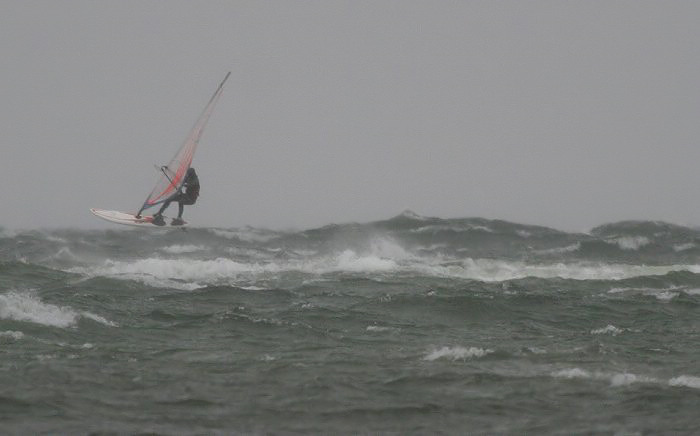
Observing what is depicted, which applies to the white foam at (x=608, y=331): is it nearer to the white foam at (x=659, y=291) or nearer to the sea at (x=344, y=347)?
the sea at (x=344, y=347)

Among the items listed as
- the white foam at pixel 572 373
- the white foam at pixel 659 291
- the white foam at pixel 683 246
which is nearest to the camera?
the white foam at pixel 572 373

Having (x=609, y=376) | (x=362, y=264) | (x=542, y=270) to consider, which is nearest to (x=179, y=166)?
(x=362, y=264)

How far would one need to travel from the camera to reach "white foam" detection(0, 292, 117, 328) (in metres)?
23.2

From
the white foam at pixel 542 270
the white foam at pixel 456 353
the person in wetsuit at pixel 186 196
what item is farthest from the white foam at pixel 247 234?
the white foam at pixel 456 353

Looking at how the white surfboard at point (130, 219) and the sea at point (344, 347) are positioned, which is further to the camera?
the white surfboard at point (130, 219)

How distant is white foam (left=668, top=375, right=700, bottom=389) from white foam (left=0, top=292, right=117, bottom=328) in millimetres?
13257

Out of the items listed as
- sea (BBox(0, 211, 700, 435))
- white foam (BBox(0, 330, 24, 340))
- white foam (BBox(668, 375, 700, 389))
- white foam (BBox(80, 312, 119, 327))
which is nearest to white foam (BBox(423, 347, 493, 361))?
sea (BBox(0, 211, 700, 435))

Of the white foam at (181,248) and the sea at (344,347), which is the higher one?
the white foam at (181,248)

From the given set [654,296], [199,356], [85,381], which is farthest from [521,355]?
[654,296]

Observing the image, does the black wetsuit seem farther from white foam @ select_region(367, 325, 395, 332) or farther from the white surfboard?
white foam @ select_region(367, 325, 395, 332)

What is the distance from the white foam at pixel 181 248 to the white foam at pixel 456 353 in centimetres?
2914

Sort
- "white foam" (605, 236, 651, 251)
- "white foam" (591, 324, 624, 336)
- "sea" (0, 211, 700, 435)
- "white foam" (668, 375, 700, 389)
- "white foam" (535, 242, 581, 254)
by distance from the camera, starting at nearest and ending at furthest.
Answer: "sea" (0, 211, 700, 435), "white foam" (668, 375, 700, 389), "white foam" (591, 324, 624, 336), "white foam" (535, 242, 581, 254), "white foam" (605, 236, 651, 251)

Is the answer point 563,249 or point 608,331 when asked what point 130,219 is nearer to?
point 608,331

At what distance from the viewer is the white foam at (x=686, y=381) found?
18266 mm
